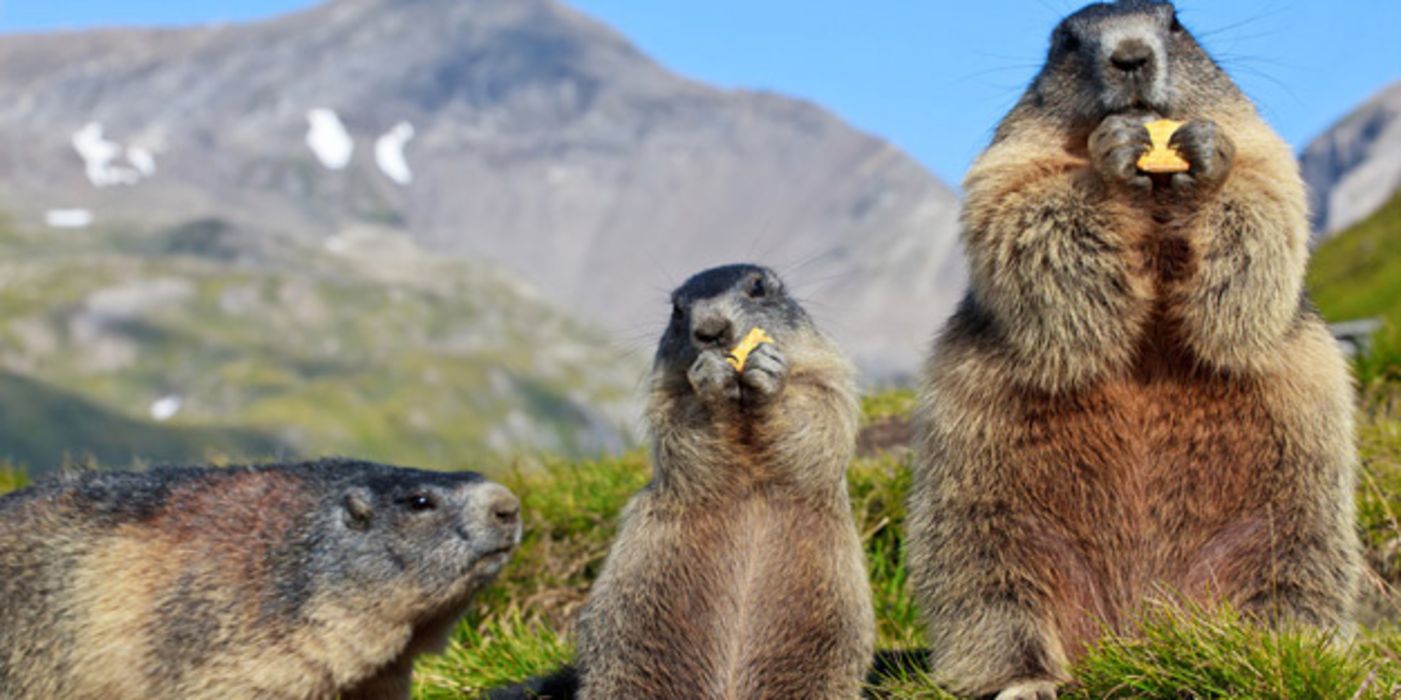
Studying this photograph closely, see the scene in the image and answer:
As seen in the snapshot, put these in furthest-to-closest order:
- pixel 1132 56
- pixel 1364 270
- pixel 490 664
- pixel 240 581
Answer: pixel 1364 270 < pixel 490 664 < pixel 240 581 < pixel 1132 56

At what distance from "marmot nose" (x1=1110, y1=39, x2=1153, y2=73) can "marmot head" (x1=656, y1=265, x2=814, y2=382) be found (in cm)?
160

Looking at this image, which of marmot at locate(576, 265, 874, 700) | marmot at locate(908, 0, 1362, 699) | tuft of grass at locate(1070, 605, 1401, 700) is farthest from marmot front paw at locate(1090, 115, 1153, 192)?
tuft of grass at locate(1070, 605, 1401, 700)

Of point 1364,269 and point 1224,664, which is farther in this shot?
point 1364,269

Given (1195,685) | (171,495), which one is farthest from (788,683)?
(171,495)

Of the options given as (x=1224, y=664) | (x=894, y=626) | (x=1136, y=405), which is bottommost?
(x=1224, y=664)

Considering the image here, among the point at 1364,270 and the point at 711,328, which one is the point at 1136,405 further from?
the point at 1364,270

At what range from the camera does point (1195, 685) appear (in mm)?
4750

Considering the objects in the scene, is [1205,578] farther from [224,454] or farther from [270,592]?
[224,454]

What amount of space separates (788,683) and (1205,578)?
5.02ft

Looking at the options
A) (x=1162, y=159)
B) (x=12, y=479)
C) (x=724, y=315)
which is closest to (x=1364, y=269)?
(x=12, y=479)

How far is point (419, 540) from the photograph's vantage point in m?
6.28

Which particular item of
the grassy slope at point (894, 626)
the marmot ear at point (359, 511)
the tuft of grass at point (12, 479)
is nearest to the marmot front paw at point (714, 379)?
the grassy slope at point (894, 626)

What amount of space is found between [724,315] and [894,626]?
8.23 ft

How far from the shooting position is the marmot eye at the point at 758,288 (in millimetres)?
5855
